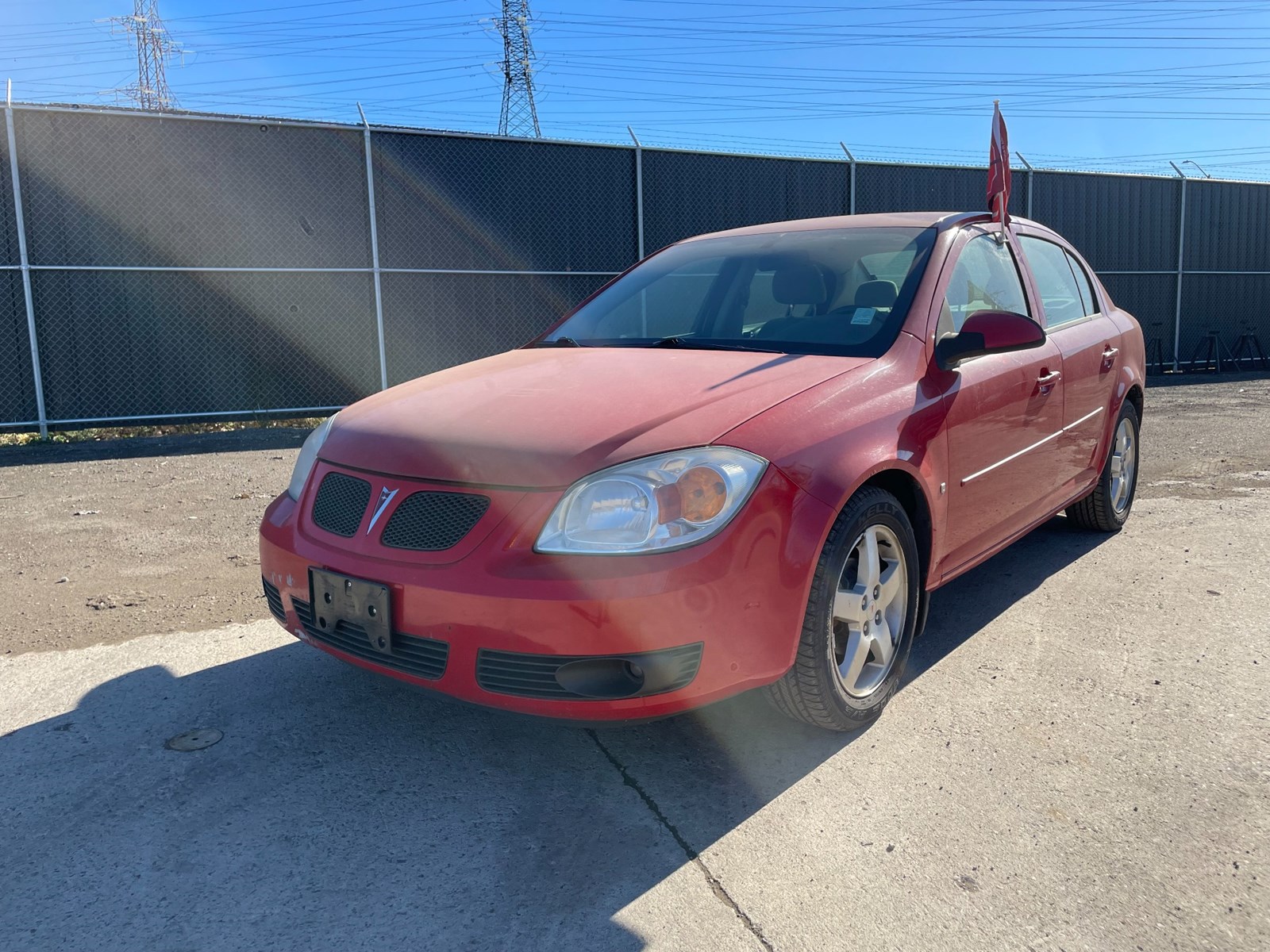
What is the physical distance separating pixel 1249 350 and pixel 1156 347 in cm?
236

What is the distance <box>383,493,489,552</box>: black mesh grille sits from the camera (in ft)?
8.07

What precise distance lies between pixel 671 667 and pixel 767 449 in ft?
2.04

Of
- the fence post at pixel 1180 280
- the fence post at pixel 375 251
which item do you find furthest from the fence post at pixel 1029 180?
the fence post at pixel 375 251

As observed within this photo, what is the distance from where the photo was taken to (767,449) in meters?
2.50

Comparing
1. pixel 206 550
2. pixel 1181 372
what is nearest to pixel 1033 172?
pixel 1181 372

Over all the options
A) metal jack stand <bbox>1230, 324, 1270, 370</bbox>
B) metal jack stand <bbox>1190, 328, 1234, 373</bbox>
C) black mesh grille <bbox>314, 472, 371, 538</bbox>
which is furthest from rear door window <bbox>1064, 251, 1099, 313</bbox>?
metal jack stand <bbox>1230, 324, 1270, 370</bbox>

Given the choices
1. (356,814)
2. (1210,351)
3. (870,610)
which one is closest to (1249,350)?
(1210,351)

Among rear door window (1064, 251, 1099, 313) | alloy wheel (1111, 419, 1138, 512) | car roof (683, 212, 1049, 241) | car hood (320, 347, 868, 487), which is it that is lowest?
alloy wheel (1111, 419, 1138, 512)

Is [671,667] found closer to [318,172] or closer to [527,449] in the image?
[527,449]

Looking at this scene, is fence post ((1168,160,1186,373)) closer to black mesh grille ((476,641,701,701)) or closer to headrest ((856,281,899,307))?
headrest ((856,281,899,307))

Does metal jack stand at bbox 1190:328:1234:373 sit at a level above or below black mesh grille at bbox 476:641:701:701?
below

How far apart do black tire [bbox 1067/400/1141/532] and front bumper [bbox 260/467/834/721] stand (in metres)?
3.06

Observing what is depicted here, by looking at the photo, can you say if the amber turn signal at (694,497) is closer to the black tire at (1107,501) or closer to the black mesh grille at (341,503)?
the black mesh grille at (341,503)

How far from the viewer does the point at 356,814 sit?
2.48m
